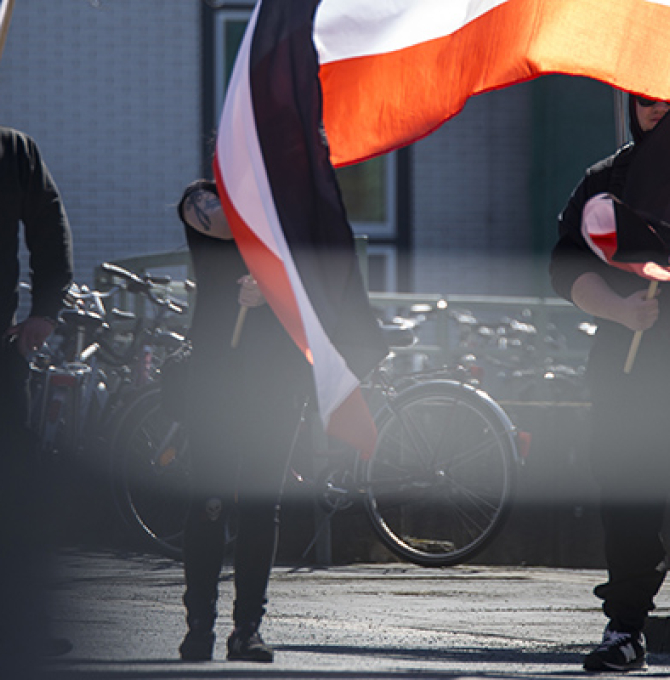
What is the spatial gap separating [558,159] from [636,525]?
887 cm

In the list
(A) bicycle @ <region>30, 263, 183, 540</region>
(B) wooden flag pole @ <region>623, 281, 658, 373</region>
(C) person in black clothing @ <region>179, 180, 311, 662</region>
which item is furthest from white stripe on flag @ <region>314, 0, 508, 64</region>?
(A) bicycle @ <region>30, 263, 183, 540</region>

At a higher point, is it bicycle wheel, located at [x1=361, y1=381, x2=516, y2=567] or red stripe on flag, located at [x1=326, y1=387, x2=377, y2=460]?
red stripe on flag, located at [x1=326, y1=387, x2=377, y2=460]

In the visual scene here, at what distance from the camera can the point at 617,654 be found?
4836mm

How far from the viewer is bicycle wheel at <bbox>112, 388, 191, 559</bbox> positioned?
24.2 feet

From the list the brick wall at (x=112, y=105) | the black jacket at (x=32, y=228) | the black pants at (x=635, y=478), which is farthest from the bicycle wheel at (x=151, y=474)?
the brick wall at (x=112, y=105)

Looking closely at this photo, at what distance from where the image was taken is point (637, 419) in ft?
16.5

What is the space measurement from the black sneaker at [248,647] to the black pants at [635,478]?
108 centimetres

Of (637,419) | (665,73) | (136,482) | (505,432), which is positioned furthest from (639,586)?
(136,482)

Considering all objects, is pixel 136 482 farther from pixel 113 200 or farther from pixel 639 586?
pixel 113 200

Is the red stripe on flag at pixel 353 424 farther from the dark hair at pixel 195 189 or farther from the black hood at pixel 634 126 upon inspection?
the black hood at pixel 634 126

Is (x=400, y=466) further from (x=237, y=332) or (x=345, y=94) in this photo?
(x=237, y=332)

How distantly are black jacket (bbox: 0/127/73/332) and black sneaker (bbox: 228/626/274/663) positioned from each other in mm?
1179

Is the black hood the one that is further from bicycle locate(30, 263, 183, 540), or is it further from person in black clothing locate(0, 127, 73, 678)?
bicycle locate(30, 263, 183, 540)

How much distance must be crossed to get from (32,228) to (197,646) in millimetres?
1414
